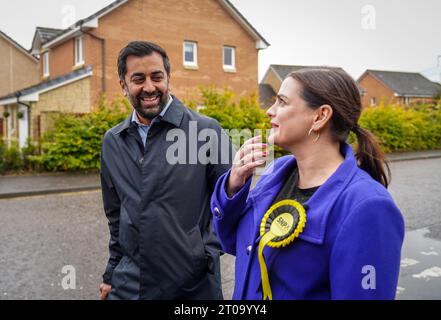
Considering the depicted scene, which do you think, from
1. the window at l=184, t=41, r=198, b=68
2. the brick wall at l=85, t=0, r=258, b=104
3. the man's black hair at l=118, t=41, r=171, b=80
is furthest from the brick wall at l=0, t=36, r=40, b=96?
the man's black hair at l=118, t=41, r=171, b=80

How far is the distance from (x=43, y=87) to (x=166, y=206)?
58.8 ft

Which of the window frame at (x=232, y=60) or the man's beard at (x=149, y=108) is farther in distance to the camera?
the window frame at (x=232, y=60)

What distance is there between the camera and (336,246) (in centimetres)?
152

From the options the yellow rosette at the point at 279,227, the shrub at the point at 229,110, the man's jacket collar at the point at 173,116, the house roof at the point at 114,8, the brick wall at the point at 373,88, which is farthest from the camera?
the brick wall at the point at 373,88

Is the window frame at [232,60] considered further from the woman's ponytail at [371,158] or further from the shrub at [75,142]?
the woman's ponytail at [371,158]

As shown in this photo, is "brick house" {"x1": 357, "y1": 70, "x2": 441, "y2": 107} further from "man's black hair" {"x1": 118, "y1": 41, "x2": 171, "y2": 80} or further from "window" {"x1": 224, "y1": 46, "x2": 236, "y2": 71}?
"man's black hair" {"x1": 118, "y1": 41, "x2": 171, "y2": 80}

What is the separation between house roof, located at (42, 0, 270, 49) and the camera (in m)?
20.1

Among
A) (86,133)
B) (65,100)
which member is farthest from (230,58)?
(86,133)

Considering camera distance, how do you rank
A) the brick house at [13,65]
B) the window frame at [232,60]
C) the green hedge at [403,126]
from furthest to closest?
the brick house at [13,65] → the window frame at [232,60] → the green hedge at [403,126]

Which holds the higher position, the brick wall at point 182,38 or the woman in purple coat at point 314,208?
the brick wall at point 182,38

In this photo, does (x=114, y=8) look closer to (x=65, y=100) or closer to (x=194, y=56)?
(x=194, y=56)

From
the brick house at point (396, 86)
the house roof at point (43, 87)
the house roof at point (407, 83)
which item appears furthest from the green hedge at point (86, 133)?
the house roof at point (407, 83)

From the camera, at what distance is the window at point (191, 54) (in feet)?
77.9

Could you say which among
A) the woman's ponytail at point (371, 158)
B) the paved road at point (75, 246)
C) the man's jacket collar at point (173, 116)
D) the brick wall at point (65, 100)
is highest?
the brick wall at point (65, 100)
